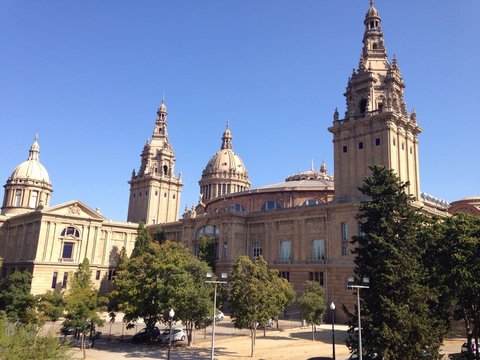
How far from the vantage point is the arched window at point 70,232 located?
80875mm

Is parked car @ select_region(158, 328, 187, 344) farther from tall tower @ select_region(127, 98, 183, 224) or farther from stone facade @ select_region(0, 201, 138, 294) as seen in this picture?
tall tower @ select_region(127, 98, 183, 224)

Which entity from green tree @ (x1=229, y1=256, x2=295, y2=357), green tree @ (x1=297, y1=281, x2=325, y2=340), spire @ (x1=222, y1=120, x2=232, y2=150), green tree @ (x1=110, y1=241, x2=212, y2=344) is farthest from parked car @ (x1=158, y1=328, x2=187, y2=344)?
spire @ (x1=222, y1=120, x2=232, y2=150)

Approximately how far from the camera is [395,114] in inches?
2349

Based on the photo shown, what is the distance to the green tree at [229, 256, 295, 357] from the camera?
3728 centimetres

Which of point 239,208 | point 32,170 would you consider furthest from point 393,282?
point 32,170

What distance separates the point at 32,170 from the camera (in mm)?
114812

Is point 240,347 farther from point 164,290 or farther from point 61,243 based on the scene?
point 61,243

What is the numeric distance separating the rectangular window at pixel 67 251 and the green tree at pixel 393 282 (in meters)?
62.8

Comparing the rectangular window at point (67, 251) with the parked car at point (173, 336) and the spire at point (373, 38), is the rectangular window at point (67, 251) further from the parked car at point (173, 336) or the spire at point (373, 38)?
the spire at point (373, 38)

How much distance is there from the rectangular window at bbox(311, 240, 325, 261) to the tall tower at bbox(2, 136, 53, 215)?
75080mm

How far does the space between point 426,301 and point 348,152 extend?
1320 inches

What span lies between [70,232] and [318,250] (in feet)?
154

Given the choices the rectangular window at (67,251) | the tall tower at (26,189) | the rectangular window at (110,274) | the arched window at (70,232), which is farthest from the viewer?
the tall tower at (26,189)

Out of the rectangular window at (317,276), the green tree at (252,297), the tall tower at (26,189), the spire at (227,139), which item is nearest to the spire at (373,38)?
the rectangular window at (317,276)
